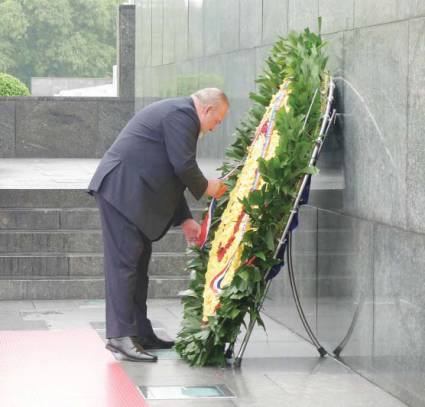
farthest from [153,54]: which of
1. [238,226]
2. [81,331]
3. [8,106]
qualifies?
[238,226]

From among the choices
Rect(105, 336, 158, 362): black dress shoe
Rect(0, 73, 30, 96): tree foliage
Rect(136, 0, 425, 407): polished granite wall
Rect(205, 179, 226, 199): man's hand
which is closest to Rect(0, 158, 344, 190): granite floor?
Rect(136, 0, 425, 407): polished granite wall

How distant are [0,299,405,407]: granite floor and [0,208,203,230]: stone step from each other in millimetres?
2178

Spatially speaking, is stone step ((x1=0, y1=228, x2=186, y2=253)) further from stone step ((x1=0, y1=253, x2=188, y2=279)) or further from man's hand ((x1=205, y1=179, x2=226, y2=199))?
man's hand ((x1=205, y1=179, x2=226, y2=199))

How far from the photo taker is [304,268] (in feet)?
28.2

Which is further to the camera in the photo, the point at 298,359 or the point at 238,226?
the point at 298,359

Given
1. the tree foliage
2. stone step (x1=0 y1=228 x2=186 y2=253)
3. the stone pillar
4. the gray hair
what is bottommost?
stone step (x1=0 y1=228 x2=186 y2=253)

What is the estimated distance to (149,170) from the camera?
7.44 metres

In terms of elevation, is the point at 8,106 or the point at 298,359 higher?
the point at 8,106

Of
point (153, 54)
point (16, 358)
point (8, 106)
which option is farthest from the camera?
point (8, 106)

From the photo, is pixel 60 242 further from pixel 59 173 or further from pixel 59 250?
pixel 59 173

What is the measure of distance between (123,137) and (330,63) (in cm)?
147

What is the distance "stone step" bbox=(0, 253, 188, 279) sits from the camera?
425 inches

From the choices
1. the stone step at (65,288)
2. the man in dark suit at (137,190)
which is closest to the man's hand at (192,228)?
the man in dark suit at (137,190)

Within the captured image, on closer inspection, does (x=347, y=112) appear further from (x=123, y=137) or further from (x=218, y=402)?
(x=218, y=402)
